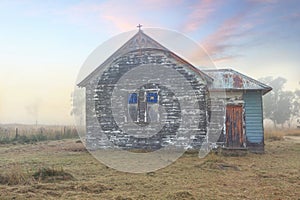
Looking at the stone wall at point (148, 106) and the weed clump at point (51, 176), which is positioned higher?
the stone wall at point (148, 106)

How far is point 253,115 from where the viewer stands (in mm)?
17219

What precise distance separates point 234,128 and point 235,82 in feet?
7.92

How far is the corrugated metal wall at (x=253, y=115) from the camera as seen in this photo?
56.1ft

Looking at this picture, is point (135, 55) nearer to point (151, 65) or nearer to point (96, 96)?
point (151, 65)

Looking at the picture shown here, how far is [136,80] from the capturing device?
16.9 m

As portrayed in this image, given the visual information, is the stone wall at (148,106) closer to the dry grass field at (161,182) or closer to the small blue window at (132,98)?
the small blue window at (132,98)

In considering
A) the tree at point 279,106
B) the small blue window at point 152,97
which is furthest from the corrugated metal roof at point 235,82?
the tree at point 279,106

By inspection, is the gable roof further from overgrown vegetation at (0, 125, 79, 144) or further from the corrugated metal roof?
overgrown vegetation at (0, 125, 79, 144)

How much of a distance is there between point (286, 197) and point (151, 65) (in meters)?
10.6

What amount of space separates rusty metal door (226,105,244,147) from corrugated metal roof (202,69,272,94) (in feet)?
3.73

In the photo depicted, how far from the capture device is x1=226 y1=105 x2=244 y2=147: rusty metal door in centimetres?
1631

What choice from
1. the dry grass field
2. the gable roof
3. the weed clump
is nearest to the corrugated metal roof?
the gable roof

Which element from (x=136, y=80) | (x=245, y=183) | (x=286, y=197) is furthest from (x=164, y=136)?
(x=286, y=197)

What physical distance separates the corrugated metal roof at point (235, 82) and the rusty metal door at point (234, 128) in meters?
1.14
